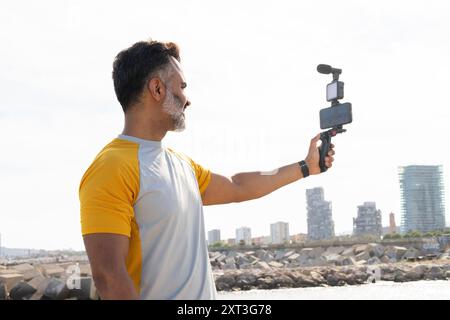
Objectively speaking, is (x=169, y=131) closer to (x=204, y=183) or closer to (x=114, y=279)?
(x=204, y=183)

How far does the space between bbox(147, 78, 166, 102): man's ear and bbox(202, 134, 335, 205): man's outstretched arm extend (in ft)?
1.55

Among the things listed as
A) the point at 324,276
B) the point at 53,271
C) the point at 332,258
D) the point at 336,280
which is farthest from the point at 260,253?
the point at 53,271

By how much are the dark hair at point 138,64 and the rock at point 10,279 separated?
2892 centimetres

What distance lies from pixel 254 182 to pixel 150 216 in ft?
2.59

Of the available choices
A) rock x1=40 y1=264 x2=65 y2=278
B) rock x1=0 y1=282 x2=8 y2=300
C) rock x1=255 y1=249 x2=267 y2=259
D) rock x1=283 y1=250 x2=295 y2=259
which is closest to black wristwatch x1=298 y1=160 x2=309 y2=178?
rock x1=0 y1=282 x2=8 y2=300

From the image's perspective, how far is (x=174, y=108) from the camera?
6.86ft

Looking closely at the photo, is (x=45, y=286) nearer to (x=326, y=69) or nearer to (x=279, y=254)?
(x=326, y=69)

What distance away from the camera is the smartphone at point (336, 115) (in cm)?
263

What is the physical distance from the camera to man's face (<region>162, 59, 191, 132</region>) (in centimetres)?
207

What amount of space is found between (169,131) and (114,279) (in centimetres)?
54

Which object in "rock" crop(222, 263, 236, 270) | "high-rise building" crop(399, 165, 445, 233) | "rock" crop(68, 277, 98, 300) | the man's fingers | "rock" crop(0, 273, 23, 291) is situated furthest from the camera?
"high-rise building" crop(399, 165, 445, 233)

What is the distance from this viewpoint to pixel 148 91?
2068mm

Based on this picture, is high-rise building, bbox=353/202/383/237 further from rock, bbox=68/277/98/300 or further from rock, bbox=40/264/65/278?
rock, bbox=68/277/98/300
